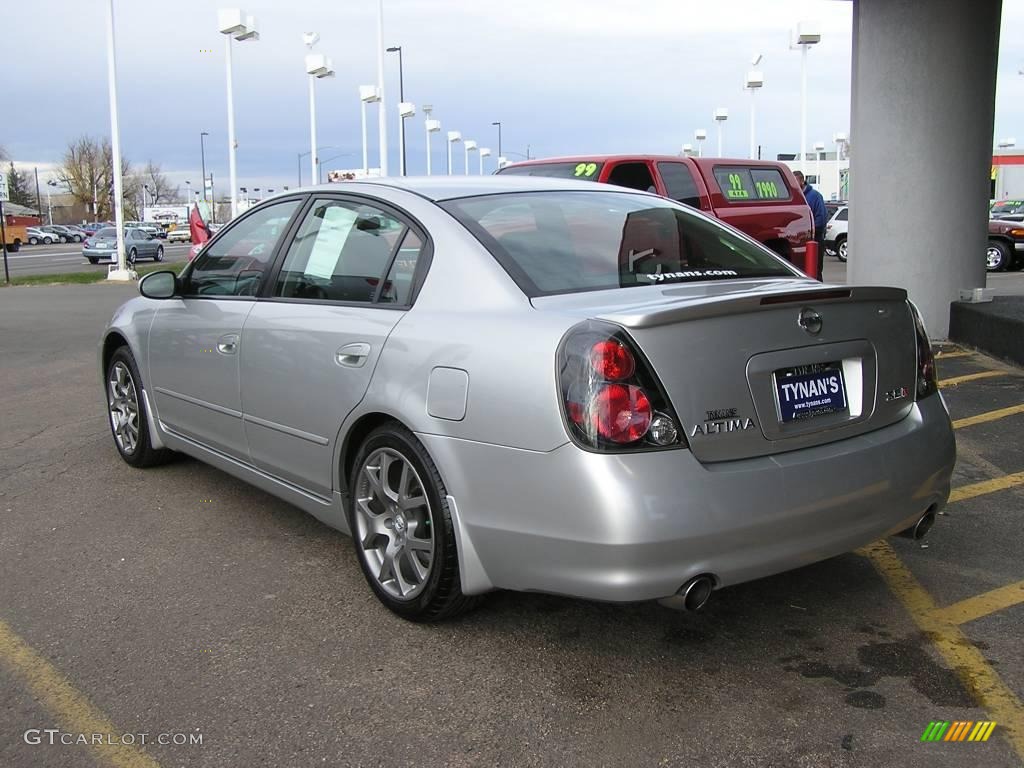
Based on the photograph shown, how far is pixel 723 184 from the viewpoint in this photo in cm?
1194

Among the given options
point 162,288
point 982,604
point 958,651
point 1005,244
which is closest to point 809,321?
point 958,651

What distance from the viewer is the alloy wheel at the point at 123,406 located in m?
5.62

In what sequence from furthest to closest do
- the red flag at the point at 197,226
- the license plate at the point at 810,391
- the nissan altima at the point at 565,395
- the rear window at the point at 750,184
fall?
1. the red flag at the point at 197,226
2. the rear window at the point at 750,184
3. the license plate at the point at 810,391
4. the nissan altima at the point at 565,395

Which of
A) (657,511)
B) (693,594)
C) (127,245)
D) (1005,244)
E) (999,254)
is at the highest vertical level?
(1005,244)

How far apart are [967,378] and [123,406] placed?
6386 millimetres

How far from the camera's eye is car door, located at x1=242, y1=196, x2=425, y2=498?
3.64 metres

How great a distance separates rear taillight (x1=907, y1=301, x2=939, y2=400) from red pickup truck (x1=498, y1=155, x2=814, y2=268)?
6.97m

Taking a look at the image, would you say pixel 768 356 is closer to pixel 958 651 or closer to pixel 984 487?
pixel 958 651

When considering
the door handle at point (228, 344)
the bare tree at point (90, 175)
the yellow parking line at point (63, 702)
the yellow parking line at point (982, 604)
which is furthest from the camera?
the bare tree at point (90, 175)

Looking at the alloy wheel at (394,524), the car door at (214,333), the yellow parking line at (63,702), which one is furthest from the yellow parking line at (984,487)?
the yellow parking line at (63,702)

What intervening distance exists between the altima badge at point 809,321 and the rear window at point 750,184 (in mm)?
9055

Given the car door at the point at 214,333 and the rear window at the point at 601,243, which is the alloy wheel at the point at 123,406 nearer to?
the car door at the point at 214,333

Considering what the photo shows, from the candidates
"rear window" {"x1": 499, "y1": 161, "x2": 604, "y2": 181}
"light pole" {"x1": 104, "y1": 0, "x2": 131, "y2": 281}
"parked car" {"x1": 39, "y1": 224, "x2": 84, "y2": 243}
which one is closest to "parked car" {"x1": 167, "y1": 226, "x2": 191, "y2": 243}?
"parked car" {"x1": 39, "y1": 224, "x2": 84, "y2": 243}

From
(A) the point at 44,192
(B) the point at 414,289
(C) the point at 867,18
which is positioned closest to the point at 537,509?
(B) the point at 414,289
